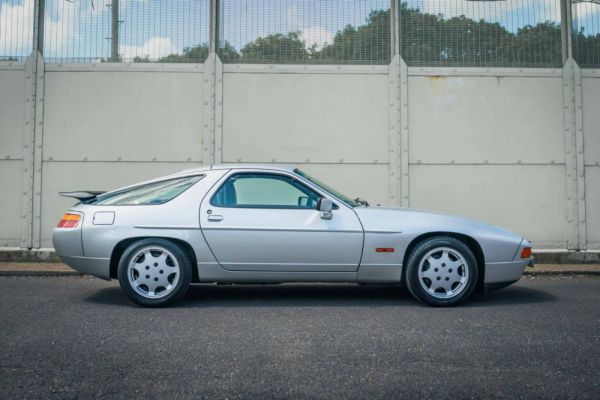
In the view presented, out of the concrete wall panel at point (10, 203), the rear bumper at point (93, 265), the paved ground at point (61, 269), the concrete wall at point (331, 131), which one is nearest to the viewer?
the rear bumper at point (93, 265)

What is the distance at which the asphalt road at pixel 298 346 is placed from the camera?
309cm

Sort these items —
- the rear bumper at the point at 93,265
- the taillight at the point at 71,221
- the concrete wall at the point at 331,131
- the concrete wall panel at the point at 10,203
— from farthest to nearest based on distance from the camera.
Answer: the concrete wall at the point at 331,131 → the concrete wall panel at the point at 10,203 → the taillight at the point at 71,221 → the rear bumper at the point at 93,265

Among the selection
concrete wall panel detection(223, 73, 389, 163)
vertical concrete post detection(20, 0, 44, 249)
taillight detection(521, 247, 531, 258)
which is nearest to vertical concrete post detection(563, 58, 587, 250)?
concrete wall panel detection(223, 73, 389, 163)

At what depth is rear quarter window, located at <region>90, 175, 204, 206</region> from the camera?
18.6 ft

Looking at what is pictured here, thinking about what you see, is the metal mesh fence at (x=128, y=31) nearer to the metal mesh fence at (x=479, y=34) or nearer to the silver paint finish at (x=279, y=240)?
the metal mesh fence at (x=479, y=34)

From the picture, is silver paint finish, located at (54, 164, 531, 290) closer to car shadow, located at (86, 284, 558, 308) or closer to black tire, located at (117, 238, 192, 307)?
black tire, located at (117, 238, 192, 307)

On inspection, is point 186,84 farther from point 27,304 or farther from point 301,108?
point 27,304

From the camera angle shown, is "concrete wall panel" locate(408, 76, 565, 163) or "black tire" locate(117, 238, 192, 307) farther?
"concrete wall panel" locate(408, 76, 565, 163)

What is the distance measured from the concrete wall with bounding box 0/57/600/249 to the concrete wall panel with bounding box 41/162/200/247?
0.01m

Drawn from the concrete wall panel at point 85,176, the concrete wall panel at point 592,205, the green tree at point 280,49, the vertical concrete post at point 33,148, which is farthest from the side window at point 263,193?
the concrete wall panel at point 592,205

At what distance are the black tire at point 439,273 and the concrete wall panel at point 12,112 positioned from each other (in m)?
6.33

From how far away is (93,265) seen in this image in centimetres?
552

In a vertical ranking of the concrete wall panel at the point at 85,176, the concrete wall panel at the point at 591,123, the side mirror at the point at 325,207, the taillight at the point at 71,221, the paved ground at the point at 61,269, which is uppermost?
the concrete wall panel at the point at 591,123

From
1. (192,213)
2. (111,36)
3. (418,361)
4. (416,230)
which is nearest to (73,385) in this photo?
(418,361)
